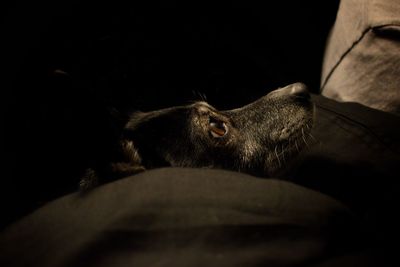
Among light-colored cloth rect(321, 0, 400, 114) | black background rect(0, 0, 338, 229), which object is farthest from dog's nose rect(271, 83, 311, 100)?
black background rect(0, 0, 338, 229)

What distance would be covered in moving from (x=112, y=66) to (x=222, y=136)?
1014 mm

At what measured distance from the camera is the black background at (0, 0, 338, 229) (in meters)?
1.57

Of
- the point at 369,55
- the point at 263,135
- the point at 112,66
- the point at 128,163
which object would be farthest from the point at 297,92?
the point at 112,66

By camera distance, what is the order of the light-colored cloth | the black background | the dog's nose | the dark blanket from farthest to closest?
the dog's nose
the light-colored cloth
the black background
the dark blanket

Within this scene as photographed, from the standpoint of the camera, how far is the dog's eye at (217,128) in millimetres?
1911

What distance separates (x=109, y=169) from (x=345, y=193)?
1075 millimetres

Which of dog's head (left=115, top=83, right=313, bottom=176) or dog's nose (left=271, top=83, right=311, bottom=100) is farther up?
dog's nose (left=271, top=83, right=311, bottom=100)

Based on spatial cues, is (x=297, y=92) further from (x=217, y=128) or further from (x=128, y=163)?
(x=128, y=163)

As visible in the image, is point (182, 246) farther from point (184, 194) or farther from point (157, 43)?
point (157, 43)

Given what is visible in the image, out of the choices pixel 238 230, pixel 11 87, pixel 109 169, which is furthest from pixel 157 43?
pixel 238 230

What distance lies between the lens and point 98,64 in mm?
2344

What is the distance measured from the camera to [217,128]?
1948 mm

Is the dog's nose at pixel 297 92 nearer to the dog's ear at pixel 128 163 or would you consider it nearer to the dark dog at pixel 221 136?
the dark dog at pixel 221 136

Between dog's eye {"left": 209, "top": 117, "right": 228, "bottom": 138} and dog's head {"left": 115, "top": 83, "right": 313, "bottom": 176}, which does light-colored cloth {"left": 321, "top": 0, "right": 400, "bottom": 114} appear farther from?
dog's eye {"left": 209, "top": 117, "right": 228, "bottom": 138}
